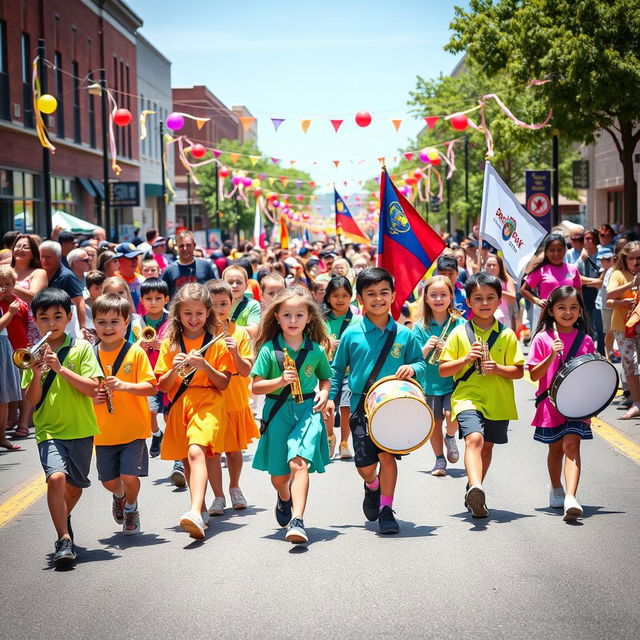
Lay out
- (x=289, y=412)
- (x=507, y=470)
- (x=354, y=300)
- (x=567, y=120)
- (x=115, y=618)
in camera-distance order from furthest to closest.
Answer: (x=567, y=120) → (x=354, y=300) → (x=507, y=470) → (x=289, y=412) → (x=115, y=618)

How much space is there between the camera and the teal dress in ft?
21.8

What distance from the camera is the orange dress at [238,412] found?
296 inches

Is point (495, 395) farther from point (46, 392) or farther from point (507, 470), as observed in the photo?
point (46, 392)

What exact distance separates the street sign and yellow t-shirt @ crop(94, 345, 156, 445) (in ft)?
53.1

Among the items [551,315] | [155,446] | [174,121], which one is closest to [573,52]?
[174,121]

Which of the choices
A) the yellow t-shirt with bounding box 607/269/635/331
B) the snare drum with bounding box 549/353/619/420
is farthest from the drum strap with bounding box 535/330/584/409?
the yellow t-shirt with bounding box 607/269/635/331

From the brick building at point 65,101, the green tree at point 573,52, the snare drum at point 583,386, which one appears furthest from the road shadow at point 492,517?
the brick building at point 65,101

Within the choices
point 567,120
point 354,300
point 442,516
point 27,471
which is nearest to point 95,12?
point 567,120

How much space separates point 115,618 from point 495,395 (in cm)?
324

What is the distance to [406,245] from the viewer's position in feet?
31.1

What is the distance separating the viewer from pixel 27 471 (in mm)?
9234

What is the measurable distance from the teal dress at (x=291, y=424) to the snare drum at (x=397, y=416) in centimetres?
39

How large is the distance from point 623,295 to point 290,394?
6046 mm

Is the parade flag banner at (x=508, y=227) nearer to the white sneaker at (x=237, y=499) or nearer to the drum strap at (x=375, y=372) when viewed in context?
the drum strap at (x=375, y=372)
